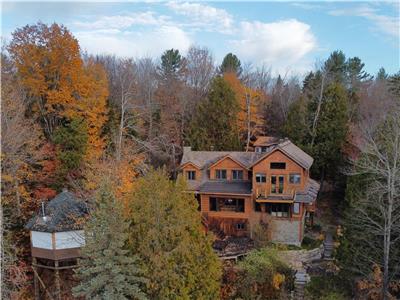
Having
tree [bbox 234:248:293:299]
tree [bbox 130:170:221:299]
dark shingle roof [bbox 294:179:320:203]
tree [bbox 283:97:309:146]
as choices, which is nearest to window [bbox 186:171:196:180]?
dark shingle roof [bbox 294:179:320:203]

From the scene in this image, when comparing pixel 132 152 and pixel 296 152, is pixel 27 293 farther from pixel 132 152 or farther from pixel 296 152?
pixel 296 152

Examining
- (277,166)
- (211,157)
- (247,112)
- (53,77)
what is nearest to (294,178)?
(277,166)

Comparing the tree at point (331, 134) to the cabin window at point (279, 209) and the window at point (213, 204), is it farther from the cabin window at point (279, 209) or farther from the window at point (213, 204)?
the window at point (213, 204)

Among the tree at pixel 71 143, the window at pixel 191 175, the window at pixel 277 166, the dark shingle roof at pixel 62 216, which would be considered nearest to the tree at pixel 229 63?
the window at pixel 191 175

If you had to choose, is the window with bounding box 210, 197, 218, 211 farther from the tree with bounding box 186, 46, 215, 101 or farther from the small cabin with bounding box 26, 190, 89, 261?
the tree with bounding box 186, 46, 215, 101

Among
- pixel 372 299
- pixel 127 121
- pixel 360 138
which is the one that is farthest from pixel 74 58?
pixel 372 299

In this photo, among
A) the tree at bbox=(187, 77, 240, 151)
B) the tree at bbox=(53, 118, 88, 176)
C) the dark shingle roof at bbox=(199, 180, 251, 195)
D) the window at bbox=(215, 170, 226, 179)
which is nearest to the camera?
the tree at bbox=(53, 118, 88, 176)

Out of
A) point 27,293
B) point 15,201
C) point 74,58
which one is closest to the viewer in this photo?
point 27,293
